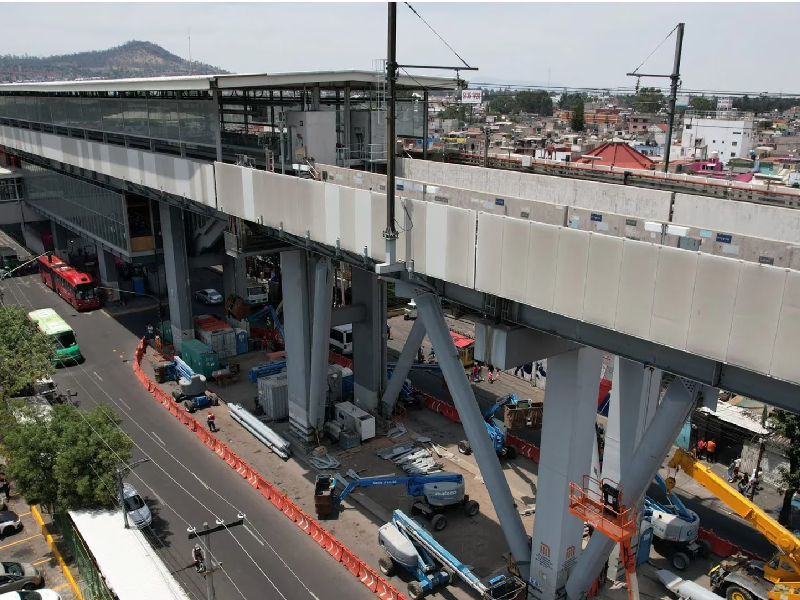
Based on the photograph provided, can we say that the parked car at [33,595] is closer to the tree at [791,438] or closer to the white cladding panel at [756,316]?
the white cladding panel at [756,316]

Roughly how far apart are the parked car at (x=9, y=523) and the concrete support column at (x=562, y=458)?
20.1m

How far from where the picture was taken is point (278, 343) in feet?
150

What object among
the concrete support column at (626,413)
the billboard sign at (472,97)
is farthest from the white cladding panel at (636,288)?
the billboard sign at (472,97)

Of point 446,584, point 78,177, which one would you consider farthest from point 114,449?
point 78,177

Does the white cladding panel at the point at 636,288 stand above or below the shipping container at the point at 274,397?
above

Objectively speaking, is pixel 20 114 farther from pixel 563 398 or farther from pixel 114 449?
pixel 563 398

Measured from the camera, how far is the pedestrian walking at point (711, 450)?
31984 millimetres

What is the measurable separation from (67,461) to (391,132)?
16564 millimetres

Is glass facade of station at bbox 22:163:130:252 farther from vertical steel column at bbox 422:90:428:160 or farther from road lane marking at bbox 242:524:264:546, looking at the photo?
road lane marking at bbox 242:524:264:546

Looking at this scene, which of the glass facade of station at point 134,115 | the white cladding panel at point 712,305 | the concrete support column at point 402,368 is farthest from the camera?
the concrete support column at point 402,368

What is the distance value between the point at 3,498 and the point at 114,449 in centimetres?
738

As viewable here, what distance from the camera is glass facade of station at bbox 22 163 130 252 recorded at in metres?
45.7

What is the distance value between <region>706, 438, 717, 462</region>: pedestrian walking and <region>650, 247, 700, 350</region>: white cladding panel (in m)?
21.4

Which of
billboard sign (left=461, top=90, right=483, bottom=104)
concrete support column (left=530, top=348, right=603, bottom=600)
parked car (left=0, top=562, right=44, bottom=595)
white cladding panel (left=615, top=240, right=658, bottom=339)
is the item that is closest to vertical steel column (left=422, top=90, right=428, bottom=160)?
billboard sign (left=461, top=90, right=483, bottom=104)
